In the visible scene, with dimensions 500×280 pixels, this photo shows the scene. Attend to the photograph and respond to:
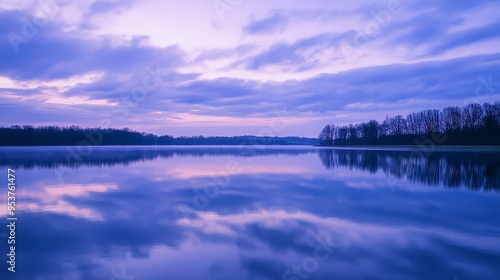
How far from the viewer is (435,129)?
8012 centimetres

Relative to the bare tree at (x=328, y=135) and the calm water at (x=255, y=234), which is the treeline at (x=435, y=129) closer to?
the bare tree at (x=328, y=135)

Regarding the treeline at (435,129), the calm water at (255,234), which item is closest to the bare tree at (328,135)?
the treeline at (435,129)

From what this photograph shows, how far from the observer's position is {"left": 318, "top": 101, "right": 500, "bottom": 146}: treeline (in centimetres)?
6047

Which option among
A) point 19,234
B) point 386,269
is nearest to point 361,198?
point 386,269

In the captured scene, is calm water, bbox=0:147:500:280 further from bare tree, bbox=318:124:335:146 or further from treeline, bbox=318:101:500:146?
bare tree, bbox=318:124:335:146

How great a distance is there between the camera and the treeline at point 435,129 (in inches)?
2381

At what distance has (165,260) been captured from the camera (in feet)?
19.0

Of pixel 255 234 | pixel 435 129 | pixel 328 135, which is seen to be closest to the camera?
pixel 255 234

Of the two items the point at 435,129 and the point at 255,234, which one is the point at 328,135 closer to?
the point at 435,129

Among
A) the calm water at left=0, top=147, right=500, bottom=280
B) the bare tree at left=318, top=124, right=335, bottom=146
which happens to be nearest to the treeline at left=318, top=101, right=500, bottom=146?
the bare tree at left=318, top=124, right=335, bottom=146

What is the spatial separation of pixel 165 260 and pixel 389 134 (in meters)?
102

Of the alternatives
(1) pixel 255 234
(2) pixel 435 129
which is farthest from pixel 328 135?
(1) pixel 255 234

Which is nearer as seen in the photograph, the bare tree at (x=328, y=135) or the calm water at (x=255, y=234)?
the calm water at (x=255, y=234)

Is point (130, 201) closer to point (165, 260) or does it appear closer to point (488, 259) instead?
point (165, 260)
